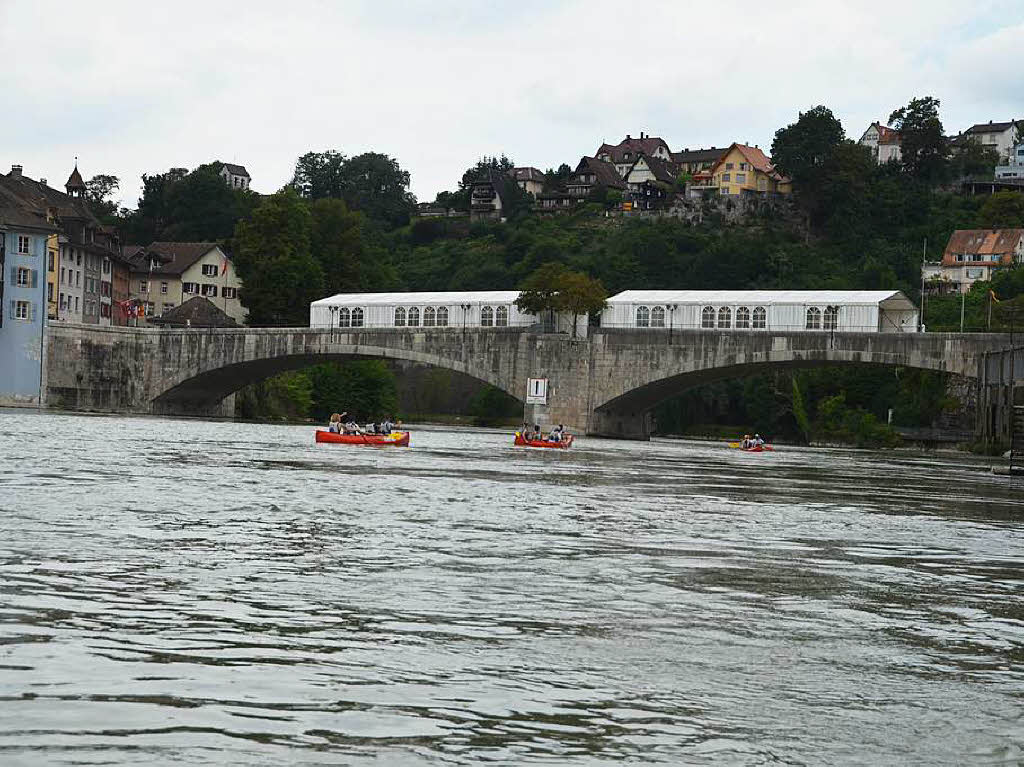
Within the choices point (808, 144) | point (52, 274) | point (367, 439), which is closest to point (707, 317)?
point (367, 439)

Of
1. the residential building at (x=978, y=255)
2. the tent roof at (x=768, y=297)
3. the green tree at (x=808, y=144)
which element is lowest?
the tent roof at (x=768, y=297)

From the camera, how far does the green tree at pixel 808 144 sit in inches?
7382

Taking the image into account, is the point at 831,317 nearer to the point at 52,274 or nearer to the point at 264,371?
the point at 264,371

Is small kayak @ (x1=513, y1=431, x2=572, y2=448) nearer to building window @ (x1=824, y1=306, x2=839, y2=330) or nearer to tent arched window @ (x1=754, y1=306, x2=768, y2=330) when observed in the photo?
building window @ (x1=824, y1=306, x2=839, y2=330)

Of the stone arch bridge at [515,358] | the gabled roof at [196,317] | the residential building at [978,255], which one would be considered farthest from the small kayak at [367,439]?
the residential building at [978,255]

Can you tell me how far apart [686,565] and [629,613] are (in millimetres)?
5434

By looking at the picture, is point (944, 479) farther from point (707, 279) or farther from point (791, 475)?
point (707, 279)

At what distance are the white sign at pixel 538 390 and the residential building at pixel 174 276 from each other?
51.4 metres

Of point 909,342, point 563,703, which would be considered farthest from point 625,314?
point 563,703

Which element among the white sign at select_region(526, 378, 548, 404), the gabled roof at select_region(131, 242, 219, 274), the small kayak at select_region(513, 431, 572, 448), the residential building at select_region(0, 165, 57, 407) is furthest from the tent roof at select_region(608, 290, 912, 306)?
the gabled roof at select_region(131, 242, 219, 274)

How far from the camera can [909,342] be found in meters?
87.4

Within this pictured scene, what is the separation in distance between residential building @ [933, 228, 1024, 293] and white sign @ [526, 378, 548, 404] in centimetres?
7617

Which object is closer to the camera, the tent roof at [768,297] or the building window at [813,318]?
the tent roof at [768,297]

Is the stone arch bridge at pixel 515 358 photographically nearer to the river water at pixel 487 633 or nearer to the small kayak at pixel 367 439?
the small kayak at pixel 367 439
